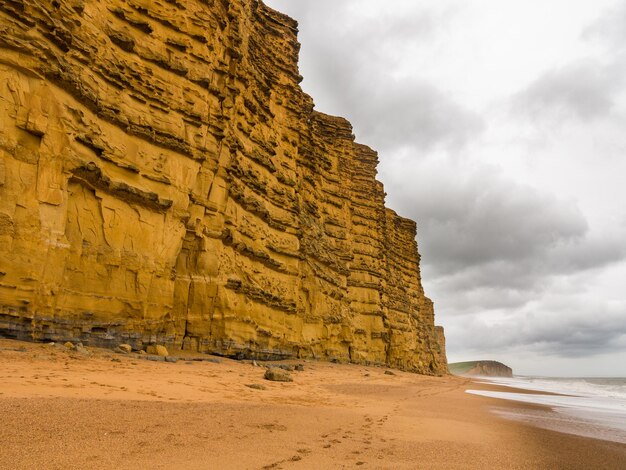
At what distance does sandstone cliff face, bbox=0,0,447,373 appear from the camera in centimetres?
961

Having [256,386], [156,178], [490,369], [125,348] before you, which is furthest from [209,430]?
[490,369]

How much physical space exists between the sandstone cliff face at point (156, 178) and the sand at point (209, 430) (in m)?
2.79

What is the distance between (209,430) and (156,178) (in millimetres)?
10567

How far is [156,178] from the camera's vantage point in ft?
44.0

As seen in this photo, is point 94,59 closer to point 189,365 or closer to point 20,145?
point 20,145

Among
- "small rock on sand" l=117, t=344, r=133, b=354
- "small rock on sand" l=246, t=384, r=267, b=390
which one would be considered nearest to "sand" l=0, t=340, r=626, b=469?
"small rock on sand" l=246, t=384, r=267, b=390

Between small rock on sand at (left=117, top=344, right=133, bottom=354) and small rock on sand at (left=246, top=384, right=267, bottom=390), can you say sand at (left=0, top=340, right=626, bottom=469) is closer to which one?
small rock on sand at (left=246, top=384, right=267, bottom=390)

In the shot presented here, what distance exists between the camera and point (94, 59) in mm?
11984

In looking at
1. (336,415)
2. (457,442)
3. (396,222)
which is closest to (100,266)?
(336,415)

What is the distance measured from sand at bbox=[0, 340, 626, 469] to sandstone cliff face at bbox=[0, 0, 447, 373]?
279cm

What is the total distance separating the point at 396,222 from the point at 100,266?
137ft

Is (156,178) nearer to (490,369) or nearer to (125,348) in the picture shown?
(125,348)

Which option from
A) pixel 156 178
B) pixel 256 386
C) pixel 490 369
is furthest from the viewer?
pixel 490 369

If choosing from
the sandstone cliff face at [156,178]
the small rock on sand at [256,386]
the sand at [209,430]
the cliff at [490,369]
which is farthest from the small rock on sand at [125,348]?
the cliff at [490,369]
